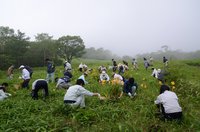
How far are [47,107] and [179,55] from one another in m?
152

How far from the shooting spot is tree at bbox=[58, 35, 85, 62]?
63.8 metres

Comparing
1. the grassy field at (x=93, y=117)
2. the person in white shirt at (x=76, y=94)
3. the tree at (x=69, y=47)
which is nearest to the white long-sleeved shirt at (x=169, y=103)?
the grassy field at (x=93, y=117)

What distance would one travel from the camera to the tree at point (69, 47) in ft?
209

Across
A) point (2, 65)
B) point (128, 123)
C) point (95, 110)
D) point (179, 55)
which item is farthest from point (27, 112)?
point (179, 55)

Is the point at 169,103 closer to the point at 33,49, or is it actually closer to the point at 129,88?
the point at 129,88

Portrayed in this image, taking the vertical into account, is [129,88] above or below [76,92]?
below

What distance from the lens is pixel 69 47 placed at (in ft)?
212

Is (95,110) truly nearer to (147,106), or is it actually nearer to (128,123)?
(128,123)

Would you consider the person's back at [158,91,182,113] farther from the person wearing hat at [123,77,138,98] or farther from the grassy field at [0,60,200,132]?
the person wearing hat at [123,77,138,98]

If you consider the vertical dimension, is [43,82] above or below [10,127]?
above

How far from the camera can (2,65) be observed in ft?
158

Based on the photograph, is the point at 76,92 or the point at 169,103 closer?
the point at 169,103

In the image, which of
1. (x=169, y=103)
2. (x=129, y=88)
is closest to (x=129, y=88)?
(x=129, y=88)

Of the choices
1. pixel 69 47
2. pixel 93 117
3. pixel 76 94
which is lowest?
pixel 93 117
